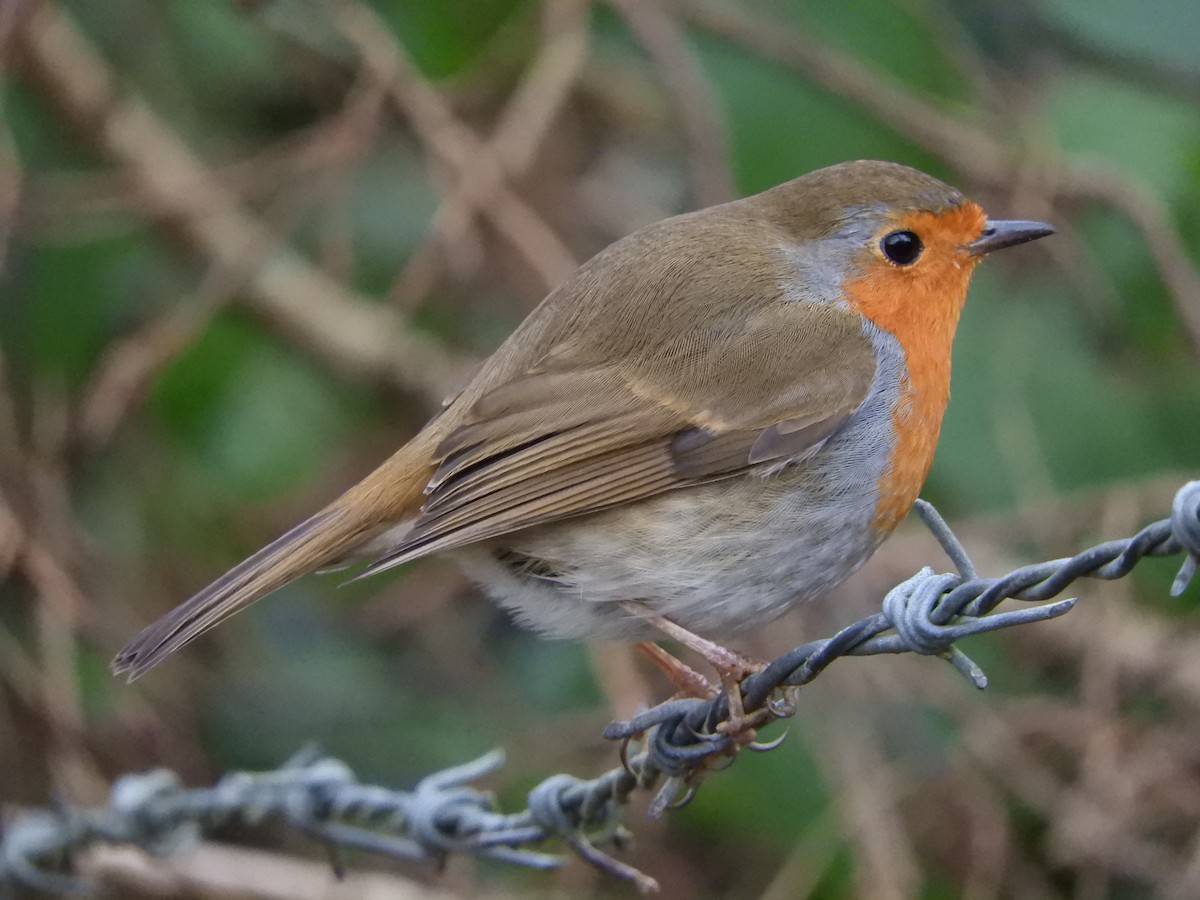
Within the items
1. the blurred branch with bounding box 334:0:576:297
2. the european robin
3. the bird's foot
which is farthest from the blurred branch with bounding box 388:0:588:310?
the bird's foot

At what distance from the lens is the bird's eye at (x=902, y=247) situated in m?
2.83

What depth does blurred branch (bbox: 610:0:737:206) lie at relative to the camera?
11.9 feet

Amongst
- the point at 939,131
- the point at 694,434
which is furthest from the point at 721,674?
the point at 939,131

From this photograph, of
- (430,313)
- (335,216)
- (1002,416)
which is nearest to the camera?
(1002,416)

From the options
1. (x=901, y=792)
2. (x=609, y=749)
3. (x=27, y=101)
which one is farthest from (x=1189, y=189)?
(x=27, y=101)

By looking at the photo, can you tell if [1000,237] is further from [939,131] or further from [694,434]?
[939,131]

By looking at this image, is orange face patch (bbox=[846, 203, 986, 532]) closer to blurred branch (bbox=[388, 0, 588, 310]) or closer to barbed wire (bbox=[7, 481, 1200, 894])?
barbed wire (bbox=[7, 481, 1200, 894])

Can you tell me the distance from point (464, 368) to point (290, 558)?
1.97m

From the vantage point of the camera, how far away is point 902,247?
2.83 meters

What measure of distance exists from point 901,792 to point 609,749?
0.76 metres

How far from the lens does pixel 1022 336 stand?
3764 mm

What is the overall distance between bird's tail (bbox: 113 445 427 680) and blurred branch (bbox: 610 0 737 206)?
128 centimetres

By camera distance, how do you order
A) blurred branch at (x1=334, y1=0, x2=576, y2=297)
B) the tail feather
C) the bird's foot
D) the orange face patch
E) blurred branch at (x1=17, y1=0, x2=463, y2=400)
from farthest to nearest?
1. blurred branch at (x1=17, y1=0, x2=463, y2=400)
2. blurred branch at (x1=334, y1=0, x2=576, y2=297)
3. the orange face patch
4. the tail feather
5. the bird's foot

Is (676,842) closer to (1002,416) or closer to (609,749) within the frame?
(609,749)
